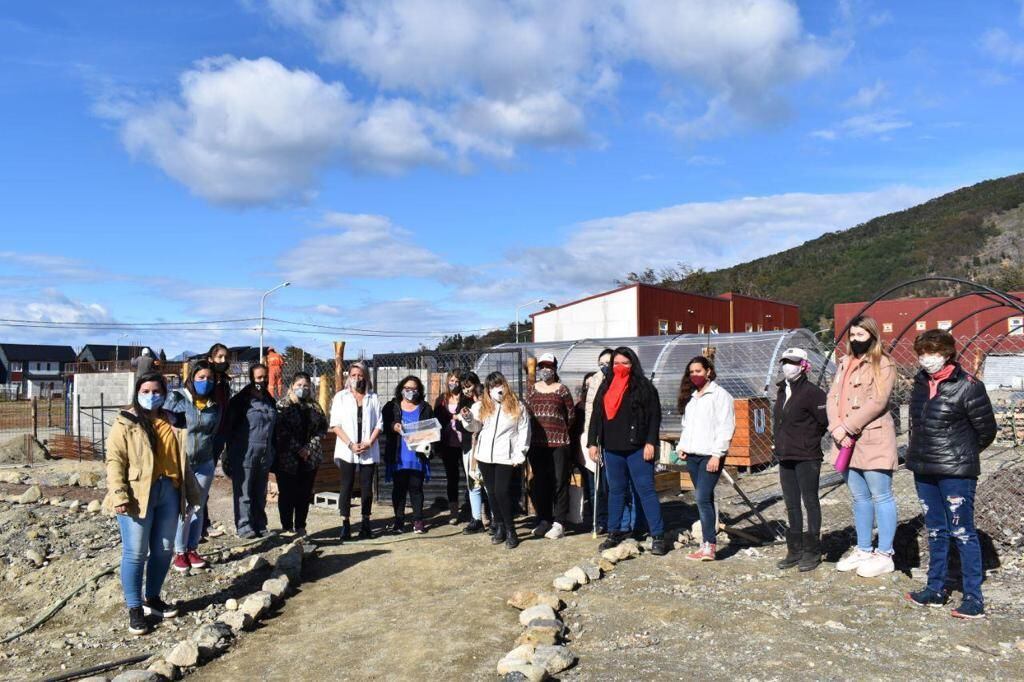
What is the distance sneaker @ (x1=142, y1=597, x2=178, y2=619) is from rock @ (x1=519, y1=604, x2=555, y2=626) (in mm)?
2665

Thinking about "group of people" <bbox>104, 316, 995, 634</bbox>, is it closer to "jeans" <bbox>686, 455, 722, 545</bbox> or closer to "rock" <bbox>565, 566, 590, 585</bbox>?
"jeans" <bbox>686, 455, 722, 545</bbox>

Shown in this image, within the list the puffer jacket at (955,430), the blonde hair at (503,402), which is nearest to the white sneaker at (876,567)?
the puffer jacket at (955,430)

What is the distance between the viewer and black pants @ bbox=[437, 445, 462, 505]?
356 inches

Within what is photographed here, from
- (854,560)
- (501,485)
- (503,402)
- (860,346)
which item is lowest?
(854,560)

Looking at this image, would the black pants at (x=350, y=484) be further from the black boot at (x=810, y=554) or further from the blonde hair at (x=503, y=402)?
the black boot at (x=810, y=554)

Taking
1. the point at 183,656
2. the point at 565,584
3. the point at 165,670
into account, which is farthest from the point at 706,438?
the point at 165,670

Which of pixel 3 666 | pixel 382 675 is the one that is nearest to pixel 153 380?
pixel 3 666

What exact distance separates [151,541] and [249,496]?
2.01 m

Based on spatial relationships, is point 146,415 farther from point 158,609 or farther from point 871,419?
point 871,419

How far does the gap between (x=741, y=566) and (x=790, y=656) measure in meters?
1.88

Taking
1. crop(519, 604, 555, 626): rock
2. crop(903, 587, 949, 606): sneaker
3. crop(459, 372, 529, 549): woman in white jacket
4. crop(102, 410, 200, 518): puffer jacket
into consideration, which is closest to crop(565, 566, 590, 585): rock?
crop(519, 604, 555, 626): rock

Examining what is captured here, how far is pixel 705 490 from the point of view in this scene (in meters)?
6.49

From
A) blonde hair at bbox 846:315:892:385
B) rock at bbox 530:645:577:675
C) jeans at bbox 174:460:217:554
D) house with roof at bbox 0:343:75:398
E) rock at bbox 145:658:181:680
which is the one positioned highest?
house with roof at bbox 0:343:75:398

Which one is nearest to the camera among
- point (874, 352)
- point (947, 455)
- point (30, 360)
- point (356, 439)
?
point (947, 455)
